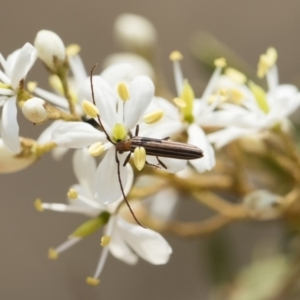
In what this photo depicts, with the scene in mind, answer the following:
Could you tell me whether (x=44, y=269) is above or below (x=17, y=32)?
A: below

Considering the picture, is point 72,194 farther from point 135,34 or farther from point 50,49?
point 135,34

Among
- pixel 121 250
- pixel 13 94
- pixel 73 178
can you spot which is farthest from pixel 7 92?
pixel 73 178

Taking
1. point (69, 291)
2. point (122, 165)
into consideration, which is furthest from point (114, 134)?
point (69, 291)

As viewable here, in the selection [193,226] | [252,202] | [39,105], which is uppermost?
[39,105]

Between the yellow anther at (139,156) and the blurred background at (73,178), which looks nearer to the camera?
the yellow anther at (139,156)

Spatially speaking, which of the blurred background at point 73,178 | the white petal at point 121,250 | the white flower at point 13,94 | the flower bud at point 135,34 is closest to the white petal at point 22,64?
the white flower at point 13,94

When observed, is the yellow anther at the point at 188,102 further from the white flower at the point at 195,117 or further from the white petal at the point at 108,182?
the white petal at the point at 108,182

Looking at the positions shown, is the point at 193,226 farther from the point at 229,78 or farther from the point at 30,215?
the point at 30,215
